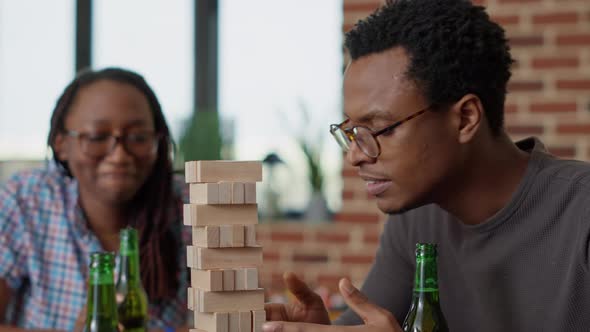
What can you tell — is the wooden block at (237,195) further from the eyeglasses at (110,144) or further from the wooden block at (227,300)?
the eyeglasses at (110,144)

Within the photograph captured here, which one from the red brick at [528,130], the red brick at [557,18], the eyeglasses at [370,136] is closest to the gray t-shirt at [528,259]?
the eyeglasses at [370,136]

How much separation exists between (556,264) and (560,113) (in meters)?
1.80

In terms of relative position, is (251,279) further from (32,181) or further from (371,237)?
(371,237)

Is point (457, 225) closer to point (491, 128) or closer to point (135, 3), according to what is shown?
point (491, 128)

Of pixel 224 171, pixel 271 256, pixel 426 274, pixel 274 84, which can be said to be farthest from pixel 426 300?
pixel 274 84

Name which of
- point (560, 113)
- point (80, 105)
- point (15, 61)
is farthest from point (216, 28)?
point (80, 105)

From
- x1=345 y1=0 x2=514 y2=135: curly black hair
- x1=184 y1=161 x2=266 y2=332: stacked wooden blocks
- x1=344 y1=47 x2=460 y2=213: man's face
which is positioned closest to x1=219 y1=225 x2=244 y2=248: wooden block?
x1=184 y1=161 x2=266 y2=332: stacked wooden blocks

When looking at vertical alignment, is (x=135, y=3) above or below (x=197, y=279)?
above

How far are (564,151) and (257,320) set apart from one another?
227 centimetres

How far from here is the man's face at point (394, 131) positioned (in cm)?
150

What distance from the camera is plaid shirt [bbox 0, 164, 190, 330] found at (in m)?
2.10

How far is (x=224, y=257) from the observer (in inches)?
48.1

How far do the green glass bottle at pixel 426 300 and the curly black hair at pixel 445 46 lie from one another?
0.43 metres

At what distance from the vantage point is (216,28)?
455 centimetres
